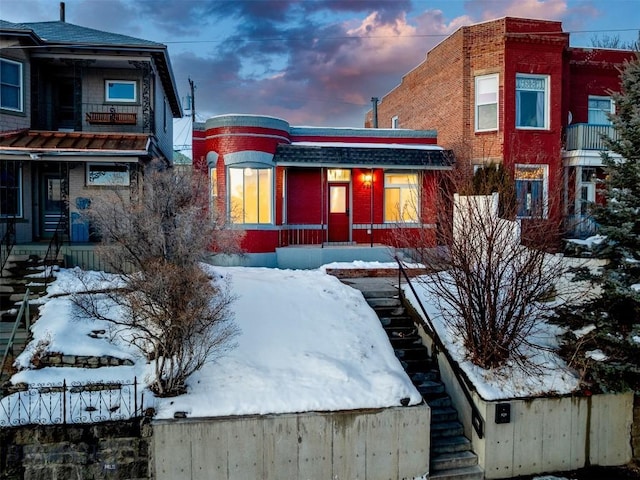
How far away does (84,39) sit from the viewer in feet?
48.5

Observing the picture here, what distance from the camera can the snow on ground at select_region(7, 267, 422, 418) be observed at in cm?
682

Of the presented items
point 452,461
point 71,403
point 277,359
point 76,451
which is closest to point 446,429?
point 452,461

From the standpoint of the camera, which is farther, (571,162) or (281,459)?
(571,162)

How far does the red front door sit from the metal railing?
11062mm

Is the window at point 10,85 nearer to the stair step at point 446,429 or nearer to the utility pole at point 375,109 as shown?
the stair step at point 446,429

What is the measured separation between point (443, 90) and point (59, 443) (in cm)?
1763

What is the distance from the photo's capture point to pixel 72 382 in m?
7.09

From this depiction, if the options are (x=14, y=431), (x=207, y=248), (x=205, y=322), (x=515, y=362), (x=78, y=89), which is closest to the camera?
(x=14, y=431)

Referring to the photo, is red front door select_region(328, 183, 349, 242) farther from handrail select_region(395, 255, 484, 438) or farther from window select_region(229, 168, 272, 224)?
handrail select_region(395, 255, 484, 438)

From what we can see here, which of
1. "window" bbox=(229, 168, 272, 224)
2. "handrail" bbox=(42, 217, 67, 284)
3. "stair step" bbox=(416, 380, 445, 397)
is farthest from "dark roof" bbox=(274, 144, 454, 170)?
"stair step" bbox=(416, 380, 445, 397)

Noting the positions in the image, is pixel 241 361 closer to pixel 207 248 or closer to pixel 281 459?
pixel 281 459

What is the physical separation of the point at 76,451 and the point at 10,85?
13.1 meters

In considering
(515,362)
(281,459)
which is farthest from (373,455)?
(515,362)

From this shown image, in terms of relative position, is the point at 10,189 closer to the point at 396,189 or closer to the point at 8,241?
the point at 8,241
